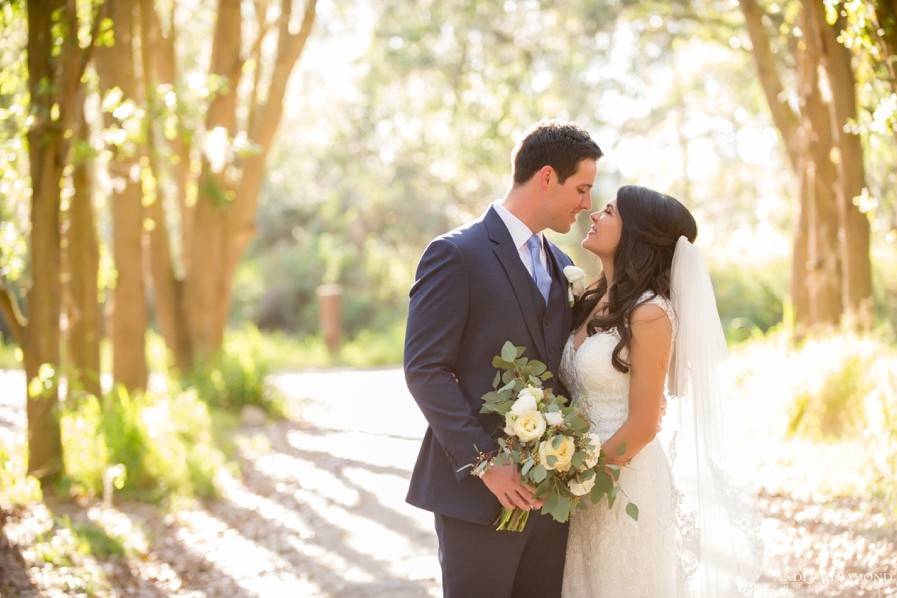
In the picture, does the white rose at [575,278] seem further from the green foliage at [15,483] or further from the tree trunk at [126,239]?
the tree trunk at [126,239]

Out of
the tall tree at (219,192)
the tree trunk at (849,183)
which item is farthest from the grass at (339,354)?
the tree trunk at (849,183)

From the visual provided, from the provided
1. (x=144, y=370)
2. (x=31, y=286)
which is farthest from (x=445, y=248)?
(x=144, y=370)

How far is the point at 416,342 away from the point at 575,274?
0.77 m

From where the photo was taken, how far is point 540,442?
3.35 meters

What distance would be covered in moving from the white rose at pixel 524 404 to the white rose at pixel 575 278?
0.71m

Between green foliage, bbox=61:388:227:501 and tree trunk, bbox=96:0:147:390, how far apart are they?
113cm

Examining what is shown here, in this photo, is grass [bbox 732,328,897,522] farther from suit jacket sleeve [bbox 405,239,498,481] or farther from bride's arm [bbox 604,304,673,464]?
suit jacket sleeve [bbox 405,239,498,481]

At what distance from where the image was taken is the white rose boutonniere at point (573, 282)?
3918 mm

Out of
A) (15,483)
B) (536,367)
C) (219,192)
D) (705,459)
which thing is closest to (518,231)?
(536,367)

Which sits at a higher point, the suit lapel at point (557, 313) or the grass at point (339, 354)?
the suit lapel at point (557, 313)

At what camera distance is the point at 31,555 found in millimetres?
5914

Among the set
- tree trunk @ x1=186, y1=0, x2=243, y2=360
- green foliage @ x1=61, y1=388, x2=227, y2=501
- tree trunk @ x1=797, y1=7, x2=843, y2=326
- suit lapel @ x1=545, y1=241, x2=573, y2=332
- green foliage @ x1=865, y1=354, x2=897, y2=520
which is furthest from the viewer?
tree trunk @ x1=186, y1=0, x2=243, y2=360

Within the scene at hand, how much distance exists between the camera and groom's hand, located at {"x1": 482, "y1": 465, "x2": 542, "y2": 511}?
3.35 m

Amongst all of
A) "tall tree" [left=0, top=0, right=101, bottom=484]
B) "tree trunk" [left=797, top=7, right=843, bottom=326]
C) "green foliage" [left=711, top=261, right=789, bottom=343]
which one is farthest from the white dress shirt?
"green foliage" [left=711, top=261, right=789, bottom=343]
